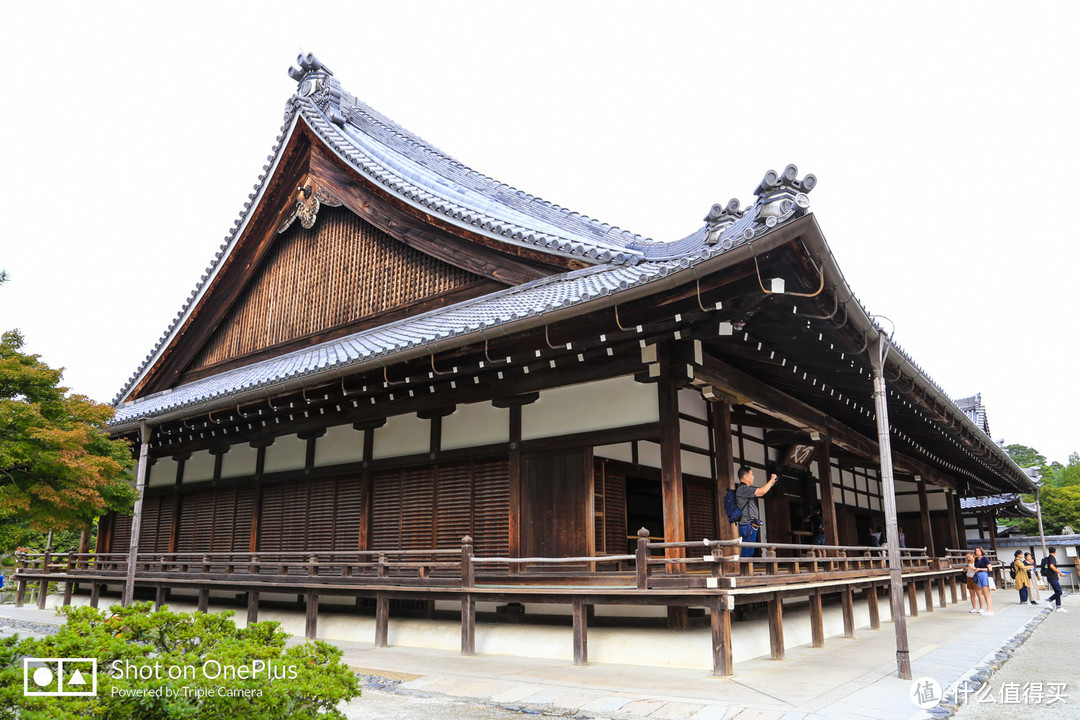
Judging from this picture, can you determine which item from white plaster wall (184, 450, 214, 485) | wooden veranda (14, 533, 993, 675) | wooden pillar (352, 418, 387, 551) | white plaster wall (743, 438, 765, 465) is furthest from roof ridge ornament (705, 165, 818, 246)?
white plaster wall (184, 450, 214, 485)

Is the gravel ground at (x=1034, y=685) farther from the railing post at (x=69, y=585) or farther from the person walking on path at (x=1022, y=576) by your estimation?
the railing post at (x=69, y=585)

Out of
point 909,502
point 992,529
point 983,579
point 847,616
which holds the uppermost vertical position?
point 909,502

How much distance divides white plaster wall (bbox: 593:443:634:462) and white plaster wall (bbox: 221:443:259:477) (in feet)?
24.6

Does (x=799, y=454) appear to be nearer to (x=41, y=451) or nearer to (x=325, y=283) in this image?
(x=325, y=283)

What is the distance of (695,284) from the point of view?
7.35 m

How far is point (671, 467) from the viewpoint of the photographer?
868cm

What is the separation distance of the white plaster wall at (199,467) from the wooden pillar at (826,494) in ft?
39.1

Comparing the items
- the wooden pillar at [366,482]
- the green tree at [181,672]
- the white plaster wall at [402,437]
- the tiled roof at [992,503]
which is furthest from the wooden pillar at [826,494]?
the tiled roof at [992,503]

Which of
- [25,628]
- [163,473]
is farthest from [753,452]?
[25,628]

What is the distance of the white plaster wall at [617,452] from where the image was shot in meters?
9.86

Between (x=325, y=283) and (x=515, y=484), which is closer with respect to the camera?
(x=515, y=484)

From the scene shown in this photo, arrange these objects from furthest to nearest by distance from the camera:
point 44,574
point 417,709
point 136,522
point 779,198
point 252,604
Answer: point 44,574
point 252,604
point 136,522
point 779,198
point 417,709

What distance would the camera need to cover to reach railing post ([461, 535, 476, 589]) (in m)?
9.29

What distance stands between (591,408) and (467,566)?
2.60 metres
